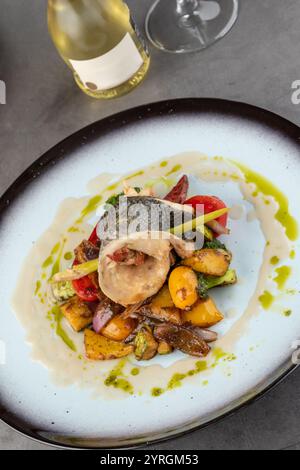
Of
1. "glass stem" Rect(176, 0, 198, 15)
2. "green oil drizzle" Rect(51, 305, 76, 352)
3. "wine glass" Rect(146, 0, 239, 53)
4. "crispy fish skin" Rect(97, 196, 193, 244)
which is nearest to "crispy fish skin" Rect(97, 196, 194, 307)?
"crispy fish skin" Rect(97, 196, 193, 244)

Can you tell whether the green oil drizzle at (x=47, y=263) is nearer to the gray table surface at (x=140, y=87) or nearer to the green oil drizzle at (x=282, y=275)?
the gray table surface at (x=140, y=87)

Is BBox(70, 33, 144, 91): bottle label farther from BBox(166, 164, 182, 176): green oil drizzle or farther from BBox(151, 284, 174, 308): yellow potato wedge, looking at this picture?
BBox(151, 284, 174, 308): yellow potato wedge

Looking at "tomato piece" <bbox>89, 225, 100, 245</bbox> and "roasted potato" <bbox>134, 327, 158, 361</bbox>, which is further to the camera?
"tomato piece" <bbox>89, 225, 100, 245</bbox>

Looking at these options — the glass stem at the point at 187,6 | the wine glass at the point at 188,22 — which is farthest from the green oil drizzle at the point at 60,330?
the glass stem at the point at 187,6

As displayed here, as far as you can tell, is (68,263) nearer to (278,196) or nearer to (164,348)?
(164,348)

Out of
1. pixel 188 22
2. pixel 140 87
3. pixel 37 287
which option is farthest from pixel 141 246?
pixel 188 22

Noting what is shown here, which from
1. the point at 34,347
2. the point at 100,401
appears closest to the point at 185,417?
the point at 100,401
